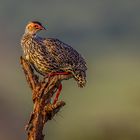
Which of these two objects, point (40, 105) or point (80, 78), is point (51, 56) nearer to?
point (80, 78)

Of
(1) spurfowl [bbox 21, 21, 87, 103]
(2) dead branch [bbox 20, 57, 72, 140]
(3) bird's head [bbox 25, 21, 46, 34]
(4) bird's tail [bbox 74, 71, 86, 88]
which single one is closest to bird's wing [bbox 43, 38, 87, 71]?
(1) spurfowl [bbox 21, 21, 87, 103]

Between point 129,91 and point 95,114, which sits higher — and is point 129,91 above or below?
above

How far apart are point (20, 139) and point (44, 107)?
19.4m

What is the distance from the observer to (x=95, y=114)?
42.2 m

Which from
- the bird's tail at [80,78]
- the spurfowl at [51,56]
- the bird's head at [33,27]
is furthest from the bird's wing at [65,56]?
the bird's head at [33,27]

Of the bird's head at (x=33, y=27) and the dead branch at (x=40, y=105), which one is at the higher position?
the bird's head at (x=33, y=27)

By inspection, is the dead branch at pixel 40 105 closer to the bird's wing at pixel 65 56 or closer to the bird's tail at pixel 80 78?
the bird's tail at pixel 80 78

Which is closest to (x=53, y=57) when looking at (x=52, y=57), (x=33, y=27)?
(x=52, y=57)

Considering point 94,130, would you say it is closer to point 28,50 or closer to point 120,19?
point 28,50

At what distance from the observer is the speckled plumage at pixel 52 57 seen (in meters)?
21.2

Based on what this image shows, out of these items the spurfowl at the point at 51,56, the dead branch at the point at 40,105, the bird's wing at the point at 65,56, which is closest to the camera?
the dead branch at the point at 40,105

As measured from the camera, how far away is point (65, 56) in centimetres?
2156

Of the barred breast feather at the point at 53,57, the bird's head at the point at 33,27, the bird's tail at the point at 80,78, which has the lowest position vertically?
the bird's tail at the point at 80,78

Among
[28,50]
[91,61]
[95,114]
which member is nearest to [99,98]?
[95,114]
